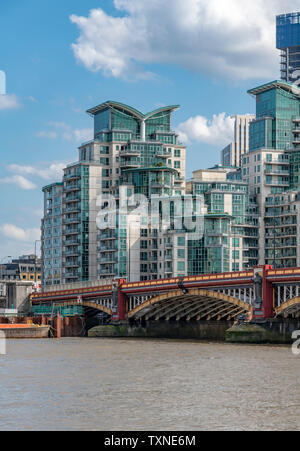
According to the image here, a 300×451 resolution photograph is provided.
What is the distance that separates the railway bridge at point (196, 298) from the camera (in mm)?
100750

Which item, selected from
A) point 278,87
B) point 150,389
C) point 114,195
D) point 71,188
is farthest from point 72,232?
point 150,389

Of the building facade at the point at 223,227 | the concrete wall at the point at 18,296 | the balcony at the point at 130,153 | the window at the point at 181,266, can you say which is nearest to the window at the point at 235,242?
the building facade at the point at 223,227

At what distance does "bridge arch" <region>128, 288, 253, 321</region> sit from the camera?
116 meters

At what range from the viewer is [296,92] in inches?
7121

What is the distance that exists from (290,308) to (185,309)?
940 inches

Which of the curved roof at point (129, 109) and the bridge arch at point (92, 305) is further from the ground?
the curved roof at point (129, 109)

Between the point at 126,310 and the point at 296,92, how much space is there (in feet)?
240

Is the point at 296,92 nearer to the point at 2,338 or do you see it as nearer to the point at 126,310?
the point at 126,310

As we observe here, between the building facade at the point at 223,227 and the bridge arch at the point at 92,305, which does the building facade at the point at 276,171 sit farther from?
the bridge arch at the point at 92,305

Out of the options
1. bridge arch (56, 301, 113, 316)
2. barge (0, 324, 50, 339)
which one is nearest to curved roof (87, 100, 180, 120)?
bridge arch (56, 301, 113, 316)

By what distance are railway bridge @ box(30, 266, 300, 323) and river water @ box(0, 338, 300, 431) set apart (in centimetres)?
1125

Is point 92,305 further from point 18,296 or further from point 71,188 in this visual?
point 71,188

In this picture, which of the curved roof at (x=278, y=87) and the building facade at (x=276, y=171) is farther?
the curved roof at (x=278, y=87)

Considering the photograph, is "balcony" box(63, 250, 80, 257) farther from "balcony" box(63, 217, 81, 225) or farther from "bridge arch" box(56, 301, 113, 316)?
"bridge arch" box(56, 301, 113, 316)
